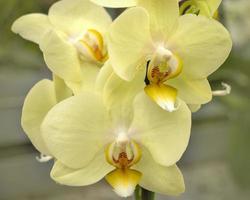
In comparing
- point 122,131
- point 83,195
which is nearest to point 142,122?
point 122,131

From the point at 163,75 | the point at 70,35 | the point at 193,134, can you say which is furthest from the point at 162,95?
the point at 193,134

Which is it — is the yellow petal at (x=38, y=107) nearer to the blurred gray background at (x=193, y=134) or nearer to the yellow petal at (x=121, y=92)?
the yellow petal at (x=121, y=92)

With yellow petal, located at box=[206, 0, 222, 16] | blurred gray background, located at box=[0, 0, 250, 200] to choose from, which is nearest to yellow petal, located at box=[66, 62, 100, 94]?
yellow petal, located at box=[206, 0, 222, 16]

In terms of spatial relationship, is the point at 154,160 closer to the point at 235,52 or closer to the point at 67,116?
the point at 67,116

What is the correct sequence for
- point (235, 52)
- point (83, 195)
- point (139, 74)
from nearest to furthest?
point (139, 74) → point (235, 52) → point (83, 195)

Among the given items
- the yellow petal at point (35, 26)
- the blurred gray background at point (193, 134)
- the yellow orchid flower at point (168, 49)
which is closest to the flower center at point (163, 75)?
the yellow orchid flower at point (168, 49)

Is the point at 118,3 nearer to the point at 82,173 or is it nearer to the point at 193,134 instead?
the point at 82,173

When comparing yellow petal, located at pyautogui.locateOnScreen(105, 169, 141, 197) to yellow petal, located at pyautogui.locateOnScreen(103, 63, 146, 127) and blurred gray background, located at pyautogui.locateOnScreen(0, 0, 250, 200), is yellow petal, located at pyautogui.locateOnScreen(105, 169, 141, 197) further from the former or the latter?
blurred gray background, located at pyautogui.locateOnScreen(0, 0, 250, 200)
